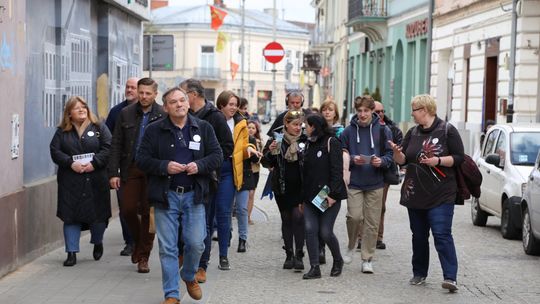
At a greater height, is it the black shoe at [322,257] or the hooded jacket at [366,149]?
the hooded jacket at [366,149]

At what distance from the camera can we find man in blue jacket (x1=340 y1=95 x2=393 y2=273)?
12141 mm

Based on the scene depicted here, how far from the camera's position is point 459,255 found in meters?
13.9

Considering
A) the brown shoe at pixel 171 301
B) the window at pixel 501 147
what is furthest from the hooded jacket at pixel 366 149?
the window at pixel 501 147

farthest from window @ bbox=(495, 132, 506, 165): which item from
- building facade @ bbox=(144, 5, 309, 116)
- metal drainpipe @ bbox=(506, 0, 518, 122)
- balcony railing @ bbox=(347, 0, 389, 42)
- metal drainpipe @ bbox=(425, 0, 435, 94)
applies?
building facade @ bbox=(144, 5, 309, 116)

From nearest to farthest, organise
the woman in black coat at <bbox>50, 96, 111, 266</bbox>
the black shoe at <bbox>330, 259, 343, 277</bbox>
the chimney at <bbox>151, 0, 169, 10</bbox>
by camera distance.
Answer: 1. the black shoe at <bbox>330, 259, 343, 277</bbox>
2. the woman in black coat at <bbox>50, 96, 111, 266</bbox>
3. the chimney at <bbox>151, 0, 169, 10</bbox>

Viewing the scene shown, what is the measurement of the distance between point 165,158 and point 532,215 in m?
5.91

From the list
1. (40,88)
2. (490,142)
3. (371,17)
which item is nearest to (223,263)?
(40,88)

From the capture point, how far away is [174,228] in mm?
9555

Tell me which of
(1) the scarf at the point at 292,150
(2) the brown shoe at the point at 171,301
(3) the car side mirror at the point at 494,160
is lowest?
(2) the brown shoe at the point at 171,301

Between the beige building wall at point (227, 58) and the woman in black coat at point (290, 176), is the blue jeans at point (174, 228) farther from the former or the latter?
the beige building wall at point (227, 58)

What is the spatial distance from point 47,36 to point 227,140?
3498mm

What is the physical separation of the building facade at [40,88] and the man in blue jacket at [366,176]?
3396mm

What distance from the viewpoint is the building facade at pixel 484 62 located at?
2856 cm

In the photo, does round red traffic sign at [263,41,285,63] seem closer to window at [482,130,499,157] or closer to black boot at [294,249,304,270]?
window at [482,130,499,157]
